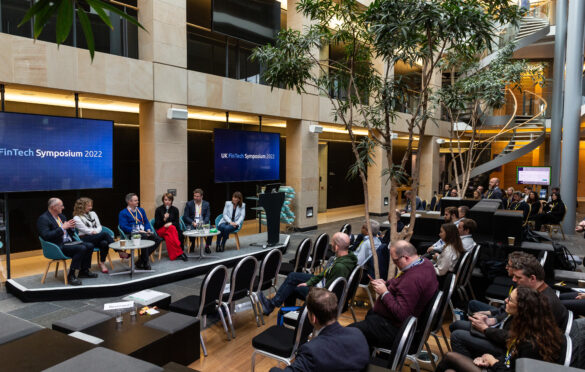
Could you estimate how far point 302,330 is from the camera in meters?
3.14

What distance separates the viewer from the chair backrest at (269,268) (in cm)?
476

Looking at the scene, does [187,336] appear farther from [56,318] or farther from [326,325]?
[56,318]

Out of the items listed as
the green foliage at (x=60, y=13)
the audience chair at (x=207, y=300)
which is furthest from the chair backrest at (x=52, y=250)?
the green foliage at (x=60, y=13)

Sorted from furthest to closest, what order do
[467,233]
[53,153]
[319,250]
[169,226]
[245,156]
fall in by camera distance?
1. [245,156]
2. [169,226]
3. [53,153]
4. [319,250]
5. [467,233]

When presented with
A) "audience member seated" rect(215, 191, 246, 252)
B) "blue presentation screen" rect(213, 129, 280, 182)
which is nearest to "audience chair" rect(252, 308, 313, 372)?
"audience member seated" rect(215, 191, 246, 252)

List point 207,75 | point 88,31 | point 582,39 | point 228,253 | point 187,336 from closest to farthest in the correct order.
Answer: point 88,31 < point 187,336 < point 228,253 < point 207,75 < point 582,39

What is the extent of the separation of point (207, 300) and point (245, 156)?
20.4 ft

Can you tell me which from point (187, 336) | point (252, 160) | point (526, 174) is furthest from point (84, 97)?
point (526, 174)

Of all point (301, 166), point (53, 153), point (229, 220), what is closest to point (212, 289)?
point (229, 220)

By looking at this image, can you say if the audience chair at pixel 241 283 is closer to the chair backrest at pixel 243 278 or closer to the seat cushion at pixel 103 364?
the chair backrest at pixel 243 278

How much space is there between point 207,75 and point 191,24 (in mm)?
1383

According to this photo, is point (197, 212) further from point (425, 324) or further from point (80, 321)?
point (425, 324)

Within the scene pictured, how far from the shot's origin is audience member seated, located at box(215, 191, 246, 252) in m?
8.21

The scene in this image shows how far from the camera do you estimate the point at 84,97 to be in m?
7.70
